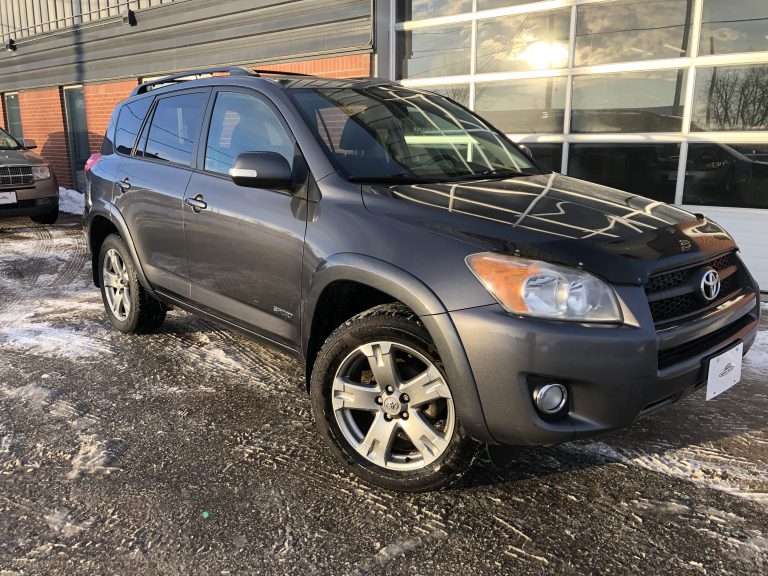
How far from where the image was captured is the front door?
2.95m

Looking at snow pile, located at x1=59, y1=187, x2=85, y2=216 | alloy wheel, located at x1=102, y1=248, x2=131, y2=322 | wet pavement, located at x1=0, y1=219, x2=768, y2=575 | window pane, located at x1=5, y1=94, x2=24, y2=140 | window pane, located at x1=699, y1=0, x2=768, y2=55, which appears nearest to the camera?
wet pavement, located at x1=0, y1=219, x2=768, y2=575

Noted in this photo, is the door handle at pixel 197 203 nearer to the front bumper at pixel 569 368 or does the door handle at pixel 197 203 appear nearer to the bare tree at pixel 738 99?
the front bumper at pixel 569 368

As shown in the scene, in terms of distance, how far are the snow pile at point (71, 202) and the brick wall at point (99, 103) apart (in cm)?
100

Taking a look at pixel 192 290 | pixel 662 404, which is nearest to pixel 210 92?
pixel 192 290

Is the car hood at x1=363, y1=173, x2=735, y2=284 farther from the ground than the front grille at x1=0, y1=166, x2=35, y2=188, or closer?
farther from the ground

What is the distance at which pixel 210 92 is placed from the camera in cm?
363

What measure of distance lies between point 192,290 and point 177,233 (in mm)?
350

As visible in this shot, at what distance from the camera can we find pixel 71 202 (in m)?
12.2

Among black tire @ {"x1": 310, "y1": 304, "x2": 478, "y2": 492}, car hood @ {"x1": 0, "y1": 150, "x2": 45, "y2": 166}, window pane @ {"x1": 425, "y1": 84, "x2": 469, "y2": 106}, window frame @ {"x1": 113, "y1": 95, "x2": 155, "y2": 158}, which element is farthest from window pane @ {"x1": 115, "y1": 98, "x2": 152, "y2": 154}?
car hood @ {"x1": 0, "y1": 150, "x2": 45, "y2": 166}

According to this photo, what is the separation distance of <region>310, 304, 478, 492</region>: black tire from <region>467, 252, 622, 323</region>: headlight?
1.20ft

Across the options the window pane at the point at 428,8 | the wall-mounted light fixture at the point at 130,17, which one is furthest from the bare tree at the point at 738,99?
the wall-mounted light fixture at the point at 130,17

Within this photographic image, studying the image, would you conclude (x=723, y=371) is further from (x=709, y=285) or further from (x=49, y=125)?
(x=49, y=125)

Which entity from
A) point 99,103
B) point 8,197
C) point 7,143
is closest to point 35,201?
point 8,197

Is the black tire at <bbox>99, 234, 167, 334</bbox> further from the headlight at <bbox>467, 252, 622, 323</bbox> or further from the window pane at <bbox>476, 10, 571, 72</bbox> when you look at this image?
the window pane at <bbox>476, 10, 571, 72</bbox>
